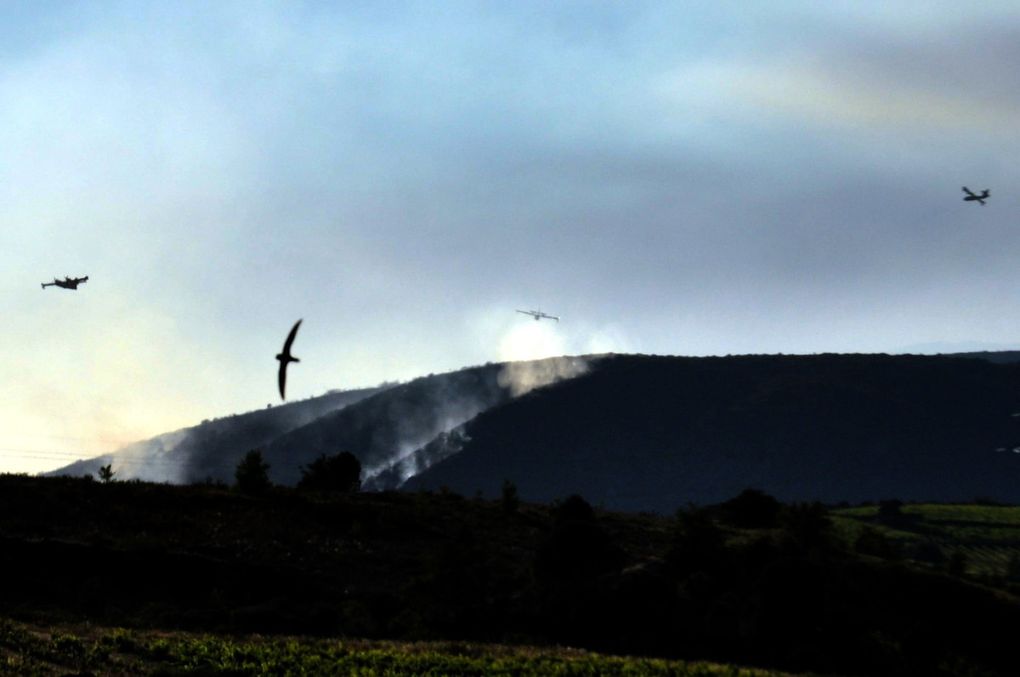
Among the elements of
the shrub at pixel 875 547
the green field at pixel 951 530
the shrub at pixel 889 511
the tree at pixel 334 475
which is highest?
the tree at pixel 334 475

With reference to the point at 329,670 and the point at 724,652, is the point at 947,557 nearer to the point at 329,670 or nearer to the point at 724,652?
the point at 724,652

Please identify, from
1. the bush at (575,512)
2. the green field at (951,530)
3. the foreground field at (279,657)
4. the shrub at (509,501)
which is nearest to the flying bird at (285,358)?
the foreground field at (279,657)

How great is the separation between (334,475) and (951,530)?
280 ft

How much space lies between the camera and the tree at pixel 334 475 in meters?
131

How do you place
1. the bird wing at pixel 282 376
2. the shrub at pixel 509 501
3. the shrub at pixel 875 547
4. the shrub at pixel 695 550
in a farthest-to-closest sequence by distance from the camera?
the shrub at pixel 509 501
the shrub at pixel 875 547
the shrub at pixel 695 550
the bird wing at pixel 282 376

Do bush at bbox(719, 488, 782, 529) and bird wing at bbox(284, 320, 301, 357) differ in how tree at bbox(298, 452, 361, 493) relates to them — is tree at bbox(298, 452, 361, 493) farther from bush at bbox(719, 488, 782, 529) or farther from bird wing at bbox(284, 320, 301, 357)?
bird wing at bbox(284, 320, 301, 357)

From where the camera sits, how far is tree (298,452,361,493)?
430ft

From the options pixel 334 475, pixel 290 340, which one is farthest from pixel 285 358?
pixel 334 475

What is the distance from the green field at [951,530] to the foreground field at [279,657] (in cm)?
7962

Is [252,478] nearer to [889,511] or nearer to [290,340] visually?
[290,340]

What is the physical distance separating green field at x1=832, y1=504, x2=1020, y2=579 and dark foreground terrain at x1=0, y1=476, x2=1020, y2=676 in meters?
48.2

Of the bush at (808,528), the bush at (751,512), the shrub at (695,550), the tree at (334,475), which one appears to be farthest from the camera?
the tree at (334,475)

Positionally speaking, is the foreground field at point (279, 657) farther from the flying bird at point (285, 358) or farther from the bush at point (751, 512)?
the bush at point (751, 512)

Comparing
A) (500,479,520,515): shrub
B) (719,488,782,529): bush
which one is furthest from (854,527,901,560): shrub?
(500,479,520,515): shrub
